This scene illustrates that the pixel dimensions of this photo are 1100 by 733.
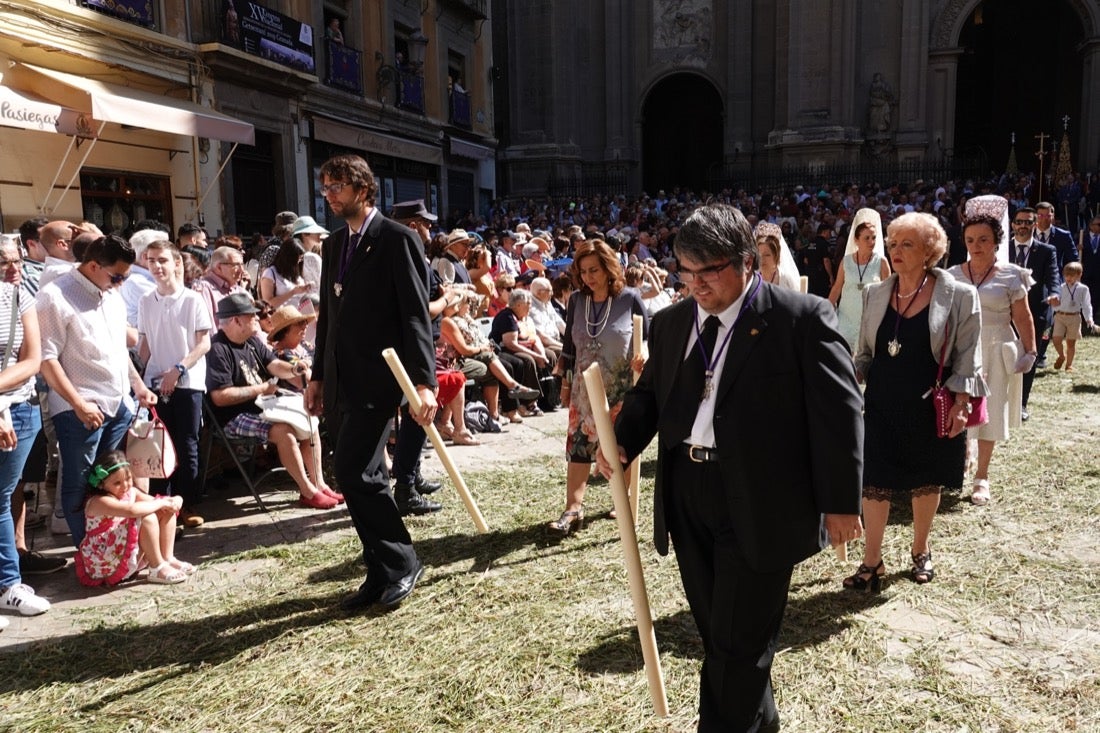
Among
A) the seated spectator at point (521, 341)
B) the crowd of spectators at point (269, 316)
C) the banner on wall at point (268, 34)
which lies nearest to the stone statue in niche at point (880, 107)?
the crowd of spectators at point (269, 316)

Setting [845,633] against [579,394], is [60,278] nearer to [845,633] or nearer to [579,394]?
[579,394]

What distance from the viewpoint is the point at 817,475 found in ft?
8.53

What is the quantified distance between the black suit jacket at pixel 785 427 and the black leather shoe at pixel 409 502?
3704mm

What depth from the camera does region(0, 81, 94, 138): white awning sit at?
9906 mm

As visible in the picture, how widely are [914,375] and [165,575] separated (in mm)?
4370

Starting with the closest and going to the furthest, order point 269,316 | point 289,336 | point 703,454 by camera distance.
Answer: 1. point 703,454
2. point 289,336
3. point 269,316

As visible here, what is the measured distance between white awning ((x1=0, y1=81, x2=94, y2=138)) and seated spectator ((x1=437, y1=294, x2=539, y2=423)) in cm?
621

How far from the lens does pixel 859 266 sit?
6910 mm

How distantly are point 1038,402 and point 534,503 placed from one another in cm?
645

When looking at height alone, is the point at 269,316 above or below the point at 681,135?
below

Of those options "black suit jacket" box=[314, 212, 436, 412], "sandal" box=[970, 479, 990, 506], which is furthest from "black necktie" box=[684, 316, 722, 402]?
"sandal" box=[970, 479, 990, 506]

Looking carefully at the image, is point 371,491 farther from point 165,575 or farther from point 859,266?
point 859,266

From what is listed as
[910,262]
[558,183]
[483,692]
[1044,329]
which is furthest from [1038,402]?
[558,183]

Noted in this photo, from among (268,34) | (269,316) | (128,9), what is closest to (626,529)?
(269,316)
